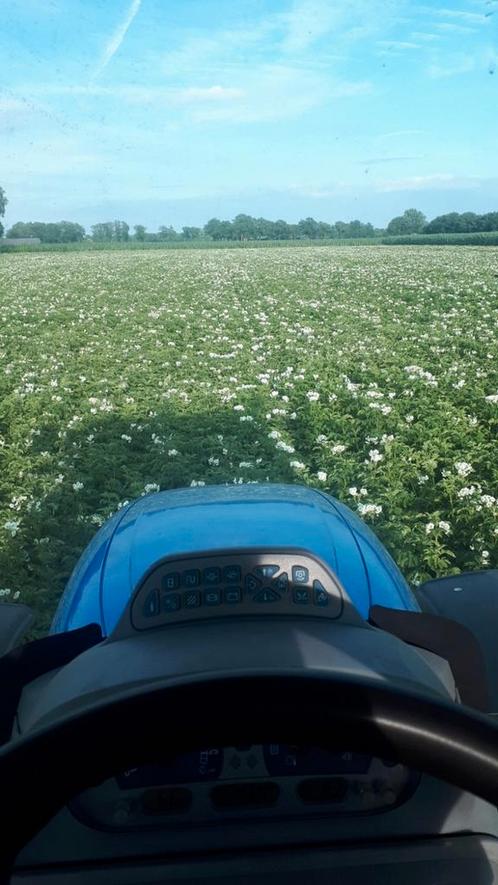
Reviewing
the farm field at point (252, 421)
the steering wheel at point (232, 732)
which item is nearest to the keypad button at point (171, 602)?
the steering wheel at point (232, 732)

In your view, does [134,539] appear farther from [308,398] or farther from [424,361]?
[424,361]

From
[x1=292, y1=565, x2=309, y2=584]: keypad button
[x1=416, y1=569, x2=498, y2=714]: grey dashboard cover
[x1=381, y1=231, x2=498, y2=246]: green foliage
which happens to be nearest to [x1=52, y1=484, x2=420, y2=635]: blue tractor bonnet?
[x1=416, y1=569, x2=498, y2=714]: grey dashboard cover

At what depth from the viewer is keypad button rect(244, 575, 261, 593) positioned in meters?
1.16

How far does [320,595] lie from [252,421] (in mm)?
6083

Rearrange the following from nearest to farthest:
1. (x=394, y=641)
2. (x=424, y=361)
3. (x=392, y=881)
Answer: (x=392, y=881)
(x=394, y=641)
(x=424, y=361)

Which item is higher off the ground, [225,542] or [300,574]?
[300,574]

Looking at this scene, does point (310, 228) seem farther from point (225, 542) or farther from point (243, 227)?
point (225, 542)

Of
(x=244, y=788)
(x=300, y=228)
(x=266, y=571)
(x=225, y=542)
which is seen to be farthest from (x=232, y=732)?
(x=300, y=228)

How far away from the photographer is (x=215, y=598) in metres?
1.15

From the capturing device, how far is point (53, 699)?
3.36 ft

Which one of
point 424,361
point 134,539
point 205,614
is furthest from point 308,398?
point 205,614

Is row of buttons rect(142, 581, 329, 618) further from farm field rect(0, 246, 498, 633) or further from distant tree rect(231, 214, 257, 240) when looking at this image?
distant tree rect(231, 214, 257, 240)

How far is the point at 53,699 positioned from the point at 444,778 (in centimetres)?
47

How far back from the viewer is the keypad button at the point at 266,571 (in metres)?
1.17
